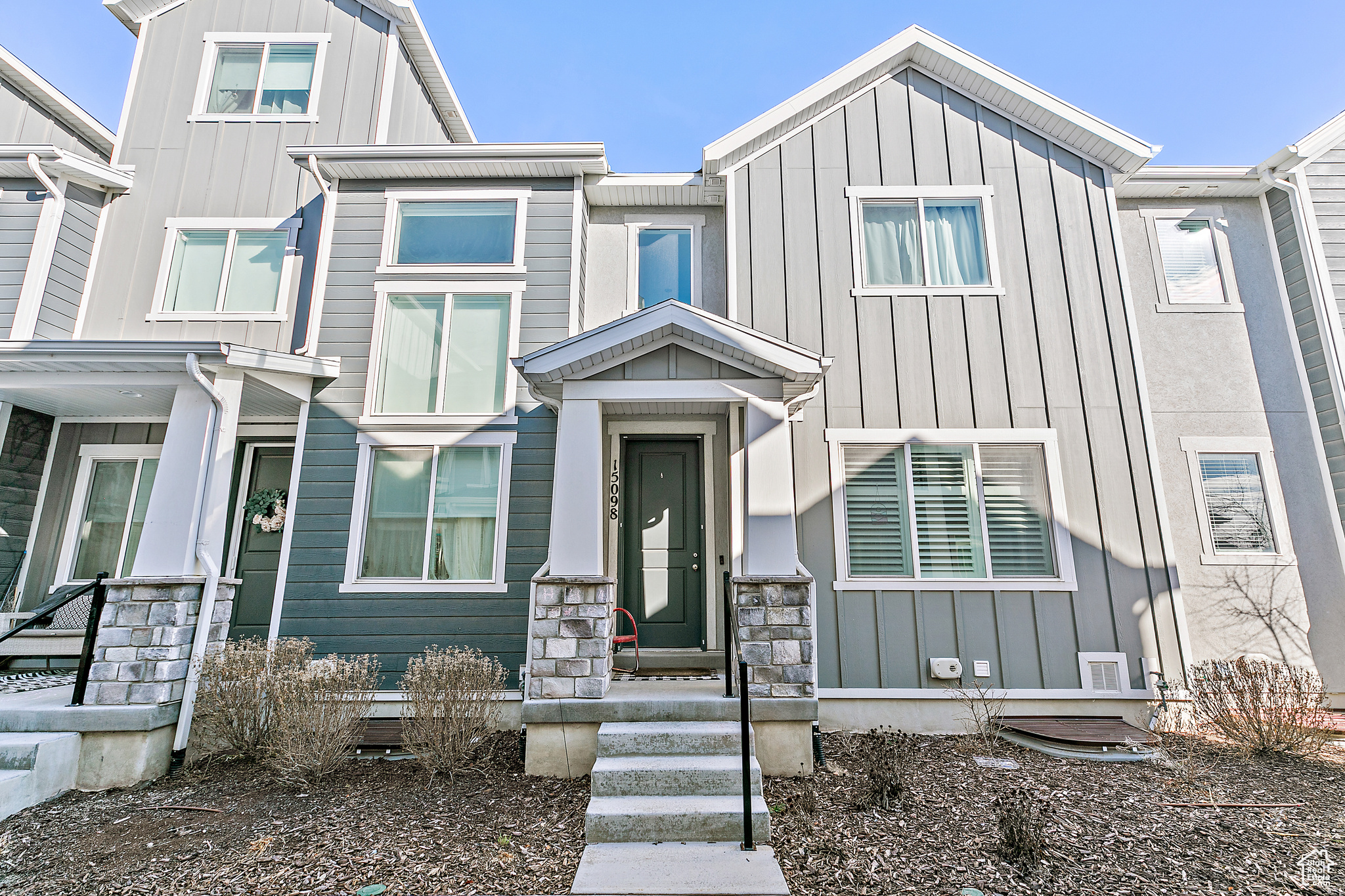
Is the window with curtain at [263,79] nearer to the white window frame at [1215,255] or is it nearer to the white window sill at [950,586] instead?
the white window sill at [950,586]

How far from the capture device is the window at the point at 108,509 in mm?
7234

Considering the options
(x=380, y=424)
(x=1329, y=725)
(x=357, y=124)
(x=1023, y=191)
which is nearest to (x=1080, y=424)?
(x=1023, y=191)

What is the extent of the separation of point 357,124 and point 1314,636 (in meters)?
11.6

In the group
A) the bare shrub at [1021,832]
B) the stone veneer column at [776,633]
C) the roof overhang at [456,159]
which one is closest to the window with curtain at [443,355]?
the roof overhang at [456,159]

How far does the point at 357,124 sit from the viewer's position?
7969mm

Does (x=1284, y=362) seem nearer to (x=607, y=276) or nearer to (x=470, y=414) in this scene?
(x=607, y=276)

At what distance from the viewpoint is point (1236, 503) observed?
698 cm

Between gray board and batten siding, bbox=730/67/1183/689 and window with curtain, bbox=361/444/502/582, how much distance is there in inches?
122

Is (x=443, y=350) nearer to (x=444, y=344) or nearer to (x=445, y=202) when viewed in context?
(x=444, y=344)

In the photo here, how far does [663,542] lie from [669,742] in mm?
2848

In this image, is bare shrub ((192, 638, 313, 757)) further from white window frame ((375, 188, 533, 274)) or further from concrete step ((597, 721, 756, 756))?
white window frame ((375, 188, 533, 274))

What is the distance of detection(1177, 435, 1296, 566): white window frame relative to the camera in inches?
266

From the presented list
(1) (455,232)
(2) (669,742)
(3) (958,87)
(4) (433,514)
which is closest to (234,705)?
(4) (433,514)

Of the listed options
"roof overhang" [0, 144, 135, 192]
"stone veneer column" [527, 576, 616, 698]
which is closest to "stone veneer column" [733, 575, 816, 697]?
"stone veneer column" [527, 576, 616, 698]
